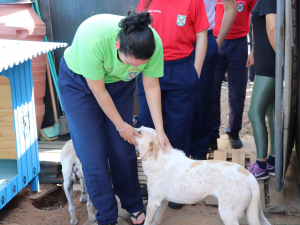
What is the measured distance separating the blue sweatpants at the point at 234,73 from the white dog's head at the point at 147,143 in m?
1.91

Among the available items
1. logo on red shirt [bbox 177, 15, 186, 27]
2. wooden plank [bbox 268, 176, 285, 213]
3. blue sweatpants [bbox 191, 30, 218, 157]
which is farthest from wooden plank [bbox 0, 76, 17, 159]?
wooden plank [bbox 268, 176, 285, 213]

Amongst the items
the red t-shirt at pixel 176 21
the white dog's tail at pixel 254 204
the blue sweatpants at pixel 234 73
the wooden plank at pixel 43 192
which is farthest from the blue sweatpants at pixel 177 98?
the wooden plank at pixel 43 192

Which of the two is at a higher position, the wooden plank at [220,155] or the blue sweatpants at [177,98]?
the blue sweatpants at [177,98]

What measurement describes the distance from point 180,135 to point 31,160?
5.24ft

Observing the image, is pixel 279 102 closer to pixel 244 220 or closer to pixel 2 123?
pixel 244 220

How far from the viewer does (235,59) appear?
3932 millimetres

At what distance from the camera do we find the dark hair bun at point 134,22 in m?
1.83

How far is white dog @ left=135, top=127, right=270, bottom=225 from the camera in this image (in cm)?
215

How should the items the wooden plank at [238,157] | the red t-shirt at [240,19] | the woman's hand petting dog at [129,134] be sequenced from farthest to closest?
1. the red t-shirt at [240,19]
2. the wooden plank at [238,157]
3. the woman's hand petting dog at [129,134]

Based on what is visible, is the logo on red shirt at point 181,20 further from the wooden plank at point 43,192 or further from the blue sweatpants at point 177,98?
the wooden plank at point 43,192

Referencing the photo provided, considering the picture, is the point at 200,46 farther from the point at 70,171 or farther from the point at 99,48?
the point at 70,171

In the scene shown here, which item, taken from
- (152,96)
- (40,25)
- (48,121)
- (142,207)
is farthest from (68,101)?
(48,121)

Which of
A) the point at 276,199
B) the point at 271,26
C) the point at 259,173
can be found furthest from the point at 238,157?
the point at 271,26

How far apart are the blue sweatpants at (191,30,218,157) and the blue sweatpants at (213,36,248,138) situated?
565 millimetres
